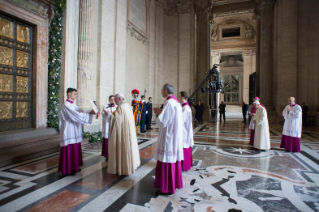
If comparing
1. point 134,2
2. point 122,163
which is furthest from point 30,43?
point 134,2

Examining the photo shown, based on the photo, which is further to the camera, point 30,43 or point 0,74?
point 30,43

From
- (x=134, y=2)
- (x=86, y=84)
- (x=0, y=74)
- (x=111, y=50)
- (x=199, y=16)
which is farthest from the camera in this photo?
(x=199, y=16)

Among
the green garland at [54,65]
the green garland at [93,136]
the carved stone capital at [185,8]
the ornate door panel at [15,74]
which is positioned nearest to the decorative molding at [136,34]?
the green garland at [54,65]

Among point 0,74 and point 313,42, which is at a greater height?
point 313,42

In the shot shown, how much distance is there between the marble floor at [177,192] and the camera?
282 centimetres

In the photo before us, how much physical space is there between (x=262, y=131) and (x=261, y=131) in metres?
0.03

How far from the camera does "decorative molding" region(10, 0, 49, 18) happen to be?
568cm

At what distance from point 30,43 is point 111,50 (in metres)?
3.56

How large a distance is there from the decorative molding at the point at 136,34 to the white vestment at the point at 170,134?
9.24m

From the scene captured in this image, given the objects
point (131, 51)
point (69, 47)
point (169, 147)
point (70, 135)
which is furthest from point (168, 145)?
point (131, 51)

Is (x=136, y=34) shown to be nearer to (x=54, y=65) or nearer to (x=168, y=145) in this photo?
(x=54, y=65)

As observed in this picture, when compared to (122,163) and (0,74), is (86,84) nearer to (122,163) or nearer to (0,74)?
(0,74)

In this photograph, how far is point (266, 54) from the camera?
1430cm

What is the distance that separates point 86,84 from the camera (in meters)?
7.46
